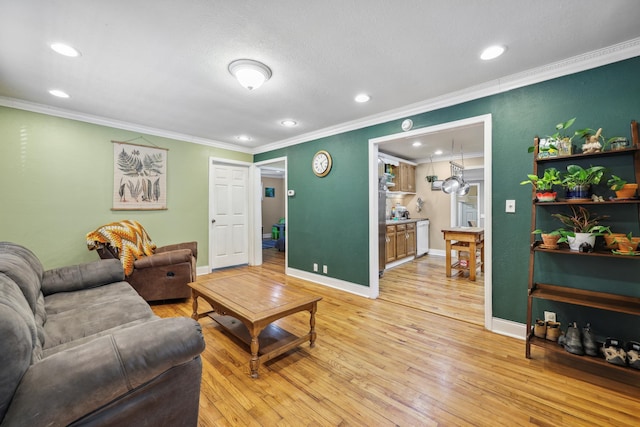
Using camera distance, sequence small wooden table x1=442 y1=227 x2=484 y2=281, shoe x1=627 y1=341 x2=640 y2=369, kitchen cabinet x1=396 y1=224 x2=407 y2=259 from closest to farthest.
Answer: shoe x1=627 y1=341 x2=640 y2=369 → small wooden table x1=442 y1=227 x2=484 y2=281 → kitchen cabinet x1=396 y1=224 x2=407 y2=259

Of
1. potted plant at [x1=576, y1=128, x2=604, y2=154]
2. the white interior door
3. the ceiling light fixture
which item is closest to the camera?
potted plant at [x1=576, y1=128, x2=604, y2=154]

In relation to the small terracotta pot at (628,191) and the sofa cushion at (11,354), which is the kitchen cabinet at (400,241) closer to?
the small terracotta pot at (628,191)

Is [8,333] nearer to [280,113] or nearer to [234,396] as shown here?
[234,396]

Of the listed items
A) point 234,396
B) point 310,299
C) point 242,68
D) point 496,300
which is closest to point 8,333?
point 234,396

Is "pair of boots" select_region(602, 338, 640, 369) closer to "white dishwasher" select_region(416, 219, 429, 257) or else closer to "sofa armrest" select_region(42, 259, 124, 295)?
"sofa armrest" select_region(42, 259, 124, 295)

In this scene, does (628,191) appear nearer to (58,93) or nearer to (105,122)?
(58,93)

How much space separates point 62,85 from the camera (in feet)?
8.61

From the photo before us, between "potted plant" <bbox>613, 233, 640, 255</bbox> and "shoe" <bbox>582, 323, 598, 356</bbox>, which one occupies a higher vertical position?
"potted plant" <bbox>613, 233, 640, 255</bbox>

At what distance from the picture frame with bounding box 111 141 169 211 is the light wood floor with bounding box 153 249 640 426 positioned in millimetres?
2490

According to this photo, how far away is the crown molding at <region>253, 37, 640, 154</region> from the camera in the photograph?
1.98 m

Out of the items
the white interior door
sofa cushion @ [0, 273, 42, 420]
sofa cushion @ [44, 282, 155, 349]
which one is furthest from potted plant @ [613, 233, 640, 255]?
the white interior door

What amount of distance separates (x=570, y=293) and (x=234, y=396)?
2657 mm

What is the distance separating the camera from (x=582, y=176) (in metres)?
1.87

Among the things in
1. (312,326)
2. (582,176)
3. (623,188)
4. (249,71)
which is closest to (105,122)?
(249,71)
